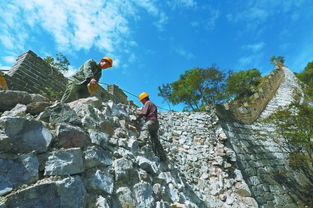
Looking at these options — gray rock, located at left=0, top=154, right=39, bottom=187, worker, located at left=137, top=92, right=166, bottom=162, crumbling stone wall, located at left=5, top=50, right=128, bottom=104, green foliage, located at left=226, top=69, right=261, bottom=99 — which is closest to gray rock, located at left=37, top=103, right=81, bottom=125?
gray rock, located at left=0, top=154, right=39, bottom=187

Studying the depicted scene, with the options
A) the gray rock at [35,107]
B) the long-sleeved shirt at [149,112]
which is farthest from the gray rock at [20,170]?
the long-sleeved shirt at [149,112]

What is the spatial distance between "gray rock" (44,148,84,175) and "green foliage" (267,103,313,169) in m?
7.41

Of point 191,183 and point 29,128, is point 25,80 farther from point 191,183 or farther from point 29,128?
point 191,183

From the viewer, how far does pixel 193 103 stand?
82.9 feet

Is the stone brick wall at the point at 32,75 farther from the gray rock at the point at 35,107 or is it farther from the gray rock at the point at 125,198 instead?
the gray rock at the point at 125,198

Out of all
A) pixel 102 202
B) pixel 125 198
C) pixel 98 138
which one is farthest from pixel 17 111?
pixel 125 198

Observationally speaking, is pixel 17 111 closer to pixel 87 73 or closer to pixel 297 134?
pixel 87 73

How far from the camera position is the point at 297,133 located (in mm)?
7465

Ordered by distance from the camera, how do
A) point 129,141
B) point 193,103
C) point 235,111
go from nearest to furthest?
1. point 129,141
2. point 235,111
3. point 193,103

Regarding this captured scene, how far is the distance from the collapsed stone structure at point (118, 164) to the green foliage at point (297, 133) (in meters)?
0.62

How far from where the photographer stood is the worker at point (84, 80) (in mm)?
4199

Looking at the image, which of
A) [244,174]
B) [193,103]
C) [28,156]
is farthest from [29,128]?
[193,103]

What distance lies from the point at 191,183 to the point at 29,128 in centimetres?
348

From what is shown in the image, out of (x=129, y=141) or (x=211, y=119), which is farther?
(x=211, y=119)
